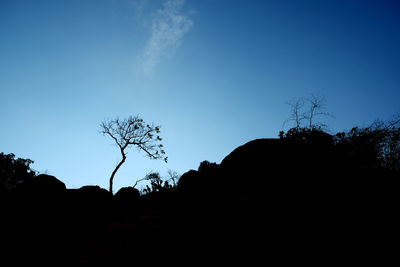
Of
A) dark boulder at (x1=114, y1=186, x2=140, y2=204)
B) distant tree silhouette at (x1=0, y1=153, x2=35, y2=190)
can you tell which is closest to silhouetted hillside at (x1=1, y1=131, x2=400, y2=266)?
dark boulder at (x1=114, y1=186, x2=140, y2=204)

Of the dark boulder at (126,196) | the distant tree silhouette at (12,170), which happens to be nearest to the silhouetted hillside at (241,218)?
the dark boulder at (126,196)

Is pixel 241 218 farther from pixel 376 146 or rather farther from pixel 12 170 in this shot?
pixel 12 170

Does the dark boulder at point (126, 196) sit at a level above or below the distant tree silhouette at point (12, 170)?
below

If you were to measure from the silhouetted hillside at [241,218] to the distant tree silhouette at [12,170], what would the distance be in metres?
29.5

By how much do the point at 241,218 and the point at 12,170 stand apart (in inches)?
1716

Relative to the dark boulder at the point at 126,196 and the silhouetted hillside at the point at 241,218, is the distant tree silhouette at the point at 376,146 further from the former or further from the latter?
the dark boulder at the point at 126,196

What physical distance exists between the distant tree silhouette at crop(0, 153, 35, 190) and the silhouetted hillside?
29.5 meters

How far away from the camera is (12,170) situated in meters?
31.2

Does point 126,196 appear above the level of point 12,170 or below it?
below

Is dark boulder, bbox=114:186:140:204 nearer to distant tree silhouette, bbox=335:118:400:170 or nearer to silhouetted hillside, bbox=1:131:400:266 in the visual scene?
silhouetted hillside, bbox=1:131:400:266

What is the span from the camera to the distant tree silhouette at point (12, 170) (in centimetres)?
2981

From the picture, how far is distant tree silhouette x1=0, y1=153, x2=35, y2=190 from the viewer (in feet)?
97.8

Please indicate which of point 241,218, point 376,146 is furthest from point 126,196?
point 376,146

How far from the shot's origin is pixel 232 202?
25.3 feet
